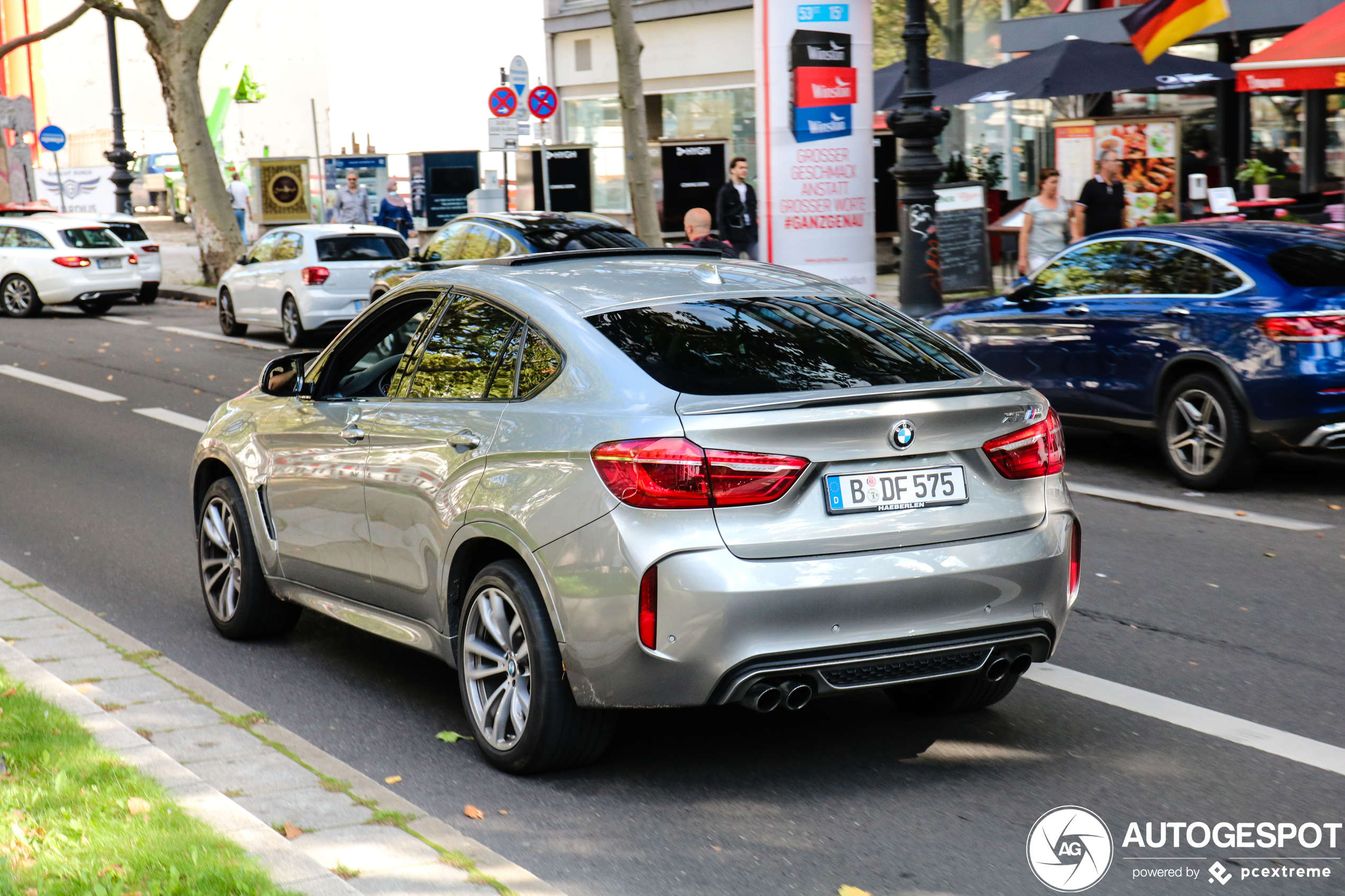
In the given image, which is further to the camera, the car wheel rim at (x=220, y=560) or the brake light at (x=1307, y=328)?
the brake light at (x=1307, y=328)

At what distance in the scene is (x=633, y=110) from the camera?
62.4ft

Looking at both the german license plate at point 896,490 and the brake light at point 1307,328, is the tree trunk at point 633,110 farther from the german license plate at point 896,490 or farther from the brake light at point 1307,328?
the german license plate at point 896,490

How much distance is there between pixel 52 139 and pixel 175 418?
26.6m

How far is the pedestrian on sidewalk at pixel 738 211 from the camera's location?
1955cm

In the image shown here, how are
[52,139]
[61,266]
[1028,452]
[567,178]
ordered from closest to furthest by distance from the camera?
[1028,452] → [61,266] → [567,178] → [52,139]

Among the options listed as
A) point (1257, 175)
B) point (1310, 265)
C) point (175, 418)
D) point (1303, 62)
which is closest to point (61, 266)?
point (175, 418)

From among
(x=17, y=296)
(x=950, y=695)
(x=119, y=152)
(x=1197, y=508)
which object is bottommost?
(x=1197, y=508)

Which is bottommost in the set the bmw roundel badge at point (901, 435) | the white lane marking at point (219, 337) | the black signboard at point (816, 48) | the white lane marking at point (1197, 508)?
the white lane marking at point (1197, 508)

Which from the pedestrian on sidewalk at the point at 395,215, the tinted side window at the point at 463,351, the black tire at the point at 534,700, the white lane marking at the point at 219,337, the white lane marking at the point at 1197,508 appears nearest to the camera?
the black tire at the point at 534,700

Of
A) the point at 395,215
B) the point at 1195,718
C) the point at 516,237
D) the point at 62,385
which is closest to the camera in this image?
the point at 1195,718

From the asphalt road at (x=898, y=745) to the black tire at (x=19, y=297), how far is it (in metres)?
18.2

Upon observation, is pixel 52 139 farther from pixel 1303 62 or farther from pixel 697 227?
pixel 1303 62

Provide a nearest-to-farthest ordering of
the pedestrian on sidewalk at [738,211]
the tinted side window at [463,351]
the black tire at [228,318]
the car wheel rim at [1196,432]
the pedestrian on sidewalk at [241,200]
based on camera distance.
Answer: the tinted side window at [463,351] < the car wheel rim at [1196,432] < the pedestrian on sidewalk at [738,211] < the black tire at [228,318] < the pedestrian on sidewalk at [241,200]

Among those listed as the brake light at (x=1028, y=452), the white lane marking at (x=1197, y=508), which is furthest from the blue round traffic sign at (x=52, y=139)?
the brake light at (x=1028, y=452)
